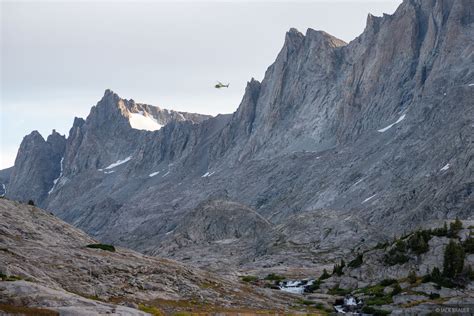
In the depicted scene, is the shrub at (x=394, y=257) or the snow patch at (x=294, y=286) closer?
the shrub at (x=394, y=257)

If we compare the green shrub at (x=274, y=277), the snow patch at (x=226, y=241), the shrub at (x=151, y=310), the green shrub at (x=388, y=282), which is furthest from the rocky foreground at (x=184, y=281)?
the snow patch at (x=226, y=241)

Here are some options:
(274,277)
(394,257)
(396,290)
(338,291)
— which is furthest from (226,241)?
(396,290)

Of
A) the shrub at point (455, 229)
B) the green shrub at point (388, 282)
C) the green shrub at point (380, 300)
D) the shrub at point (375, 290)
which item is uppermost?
the shrub at point (455, 229)

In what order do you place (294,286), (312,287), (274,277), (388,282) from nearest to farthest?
1. (388,282)
2. (312,287)
3. (294,286)
4. (274,277)

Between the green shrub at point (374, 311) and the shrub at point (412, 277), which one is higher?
the shrub at point (412, 277)

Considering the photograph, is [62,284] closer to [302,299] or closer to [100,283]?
[100,283]

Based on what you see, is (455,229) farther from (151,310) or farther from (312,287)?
(151,310)

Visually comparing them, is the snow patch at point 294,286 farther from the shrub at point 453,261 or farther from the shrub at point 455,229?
the shrub at point 455,229

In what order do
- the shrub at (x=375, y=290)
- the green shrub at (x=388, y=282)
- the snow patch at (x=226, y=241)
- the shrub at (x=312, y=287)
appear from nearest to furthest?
the shrub at (x=375, y=290) < the green shrub at (x=388, y=282) < the shrub at (x=312, y=287) < the snow patch at (x=226, y=241)

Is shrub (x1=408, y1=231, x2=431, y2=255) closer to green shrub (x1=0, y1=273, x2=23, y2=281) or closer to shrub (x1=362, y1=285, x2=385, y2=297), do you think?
shrub (x1=362, y1=285, x2=385, y2=297)
